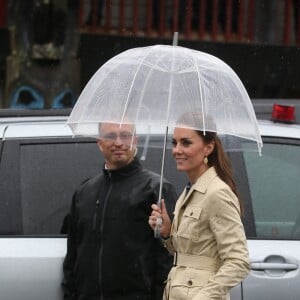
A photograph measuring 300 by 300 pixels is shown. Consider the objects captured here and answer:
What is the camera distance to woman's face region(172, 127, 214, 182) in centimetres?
417

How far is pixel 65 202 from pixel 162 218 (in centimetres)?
84

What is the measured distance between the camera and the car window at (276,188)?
506 centimetres

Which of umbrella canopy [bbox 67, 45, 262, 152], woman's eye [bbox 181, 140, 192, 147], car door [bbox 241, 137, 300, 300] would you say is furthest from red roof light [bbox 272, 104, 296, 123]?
woman's eye [bbox 181, 140, 192, 147]

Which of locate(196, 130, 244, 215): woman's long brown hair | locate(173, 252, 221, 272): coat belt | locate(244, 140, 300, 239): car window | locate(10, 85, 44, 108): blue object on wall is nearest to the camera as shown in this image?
locate(173, 252, 221, 272): coat belt

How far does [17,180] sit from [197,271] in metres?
1.20

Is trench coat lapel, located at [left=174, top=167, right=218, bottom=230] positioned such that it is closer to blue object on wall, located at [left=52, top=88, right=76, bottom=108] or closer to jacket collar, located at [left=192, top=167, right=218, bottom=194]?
jacket collar, located at [left=192, top=167, right=218, bottom=194]

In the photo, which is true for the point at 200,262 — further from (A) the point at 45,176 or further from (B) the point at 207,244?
(A) the point at 45,176

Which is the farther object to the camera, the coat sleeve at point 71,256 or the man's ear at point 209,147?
the coat sleeve at point 71,256

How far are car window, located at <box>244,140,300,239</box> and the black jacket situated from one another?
1.92 ft

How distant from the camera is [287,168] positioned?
16.9 feet

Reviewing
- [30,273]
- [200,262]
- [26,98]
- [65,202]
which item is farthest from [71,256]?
[26,98]

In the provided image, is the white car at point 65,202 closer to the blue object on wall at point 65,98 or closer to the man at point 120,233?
the man at point 120,233

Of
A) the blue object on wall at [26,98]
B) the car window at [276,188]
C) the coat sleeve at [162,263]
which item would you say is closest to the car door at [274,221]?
the car window at [276,188]

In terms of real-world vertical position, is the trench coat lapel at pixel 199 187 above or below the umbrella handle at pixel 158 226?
above
